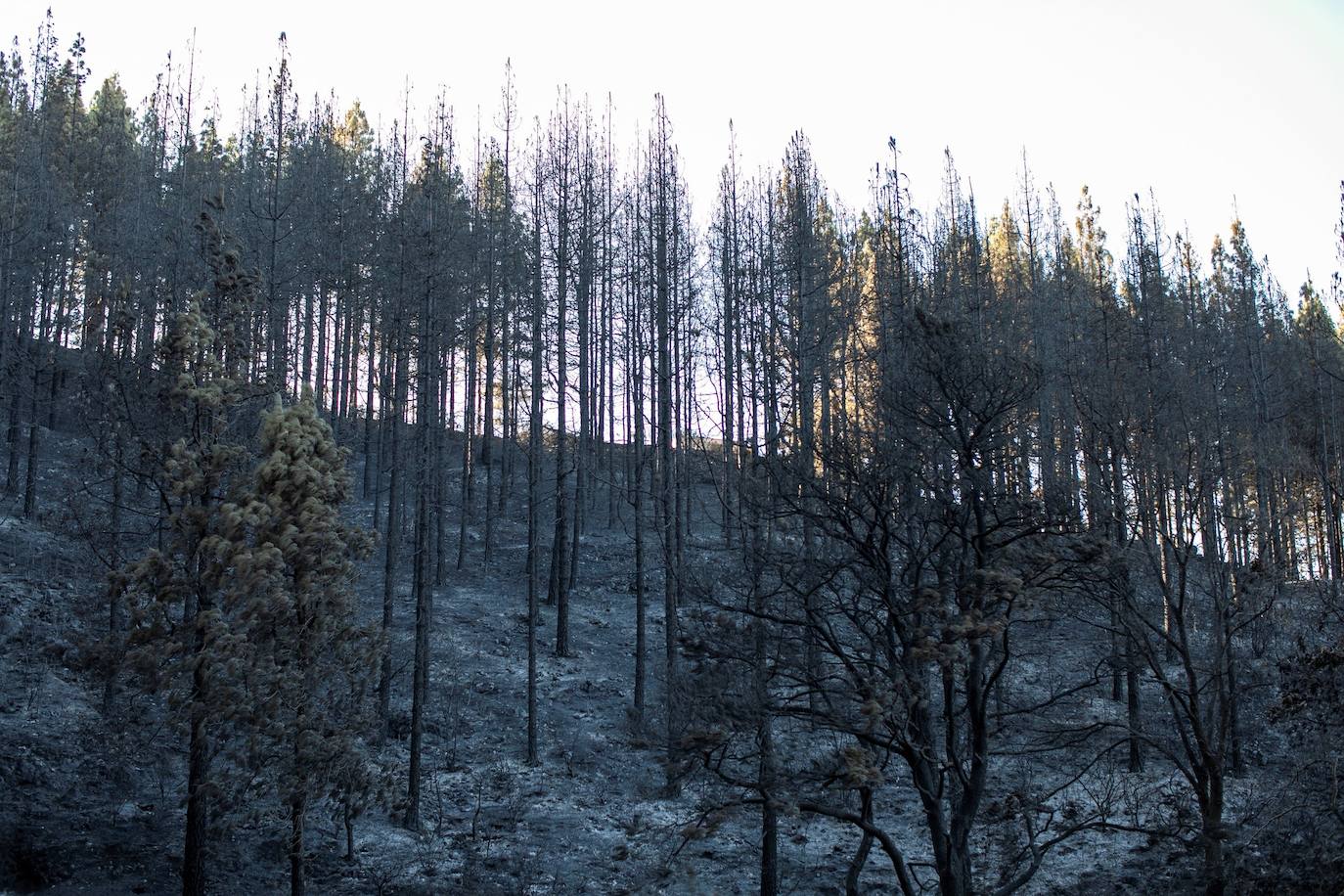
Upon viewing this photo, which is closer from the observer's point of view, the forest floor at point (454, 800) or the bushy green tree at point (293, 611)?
the bushy green tree at point (293, 611)

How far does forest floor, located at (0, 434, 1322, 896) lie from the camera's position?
39.8ft

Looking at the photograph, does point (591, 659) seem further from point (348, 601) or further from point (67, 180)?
point (67, 180)

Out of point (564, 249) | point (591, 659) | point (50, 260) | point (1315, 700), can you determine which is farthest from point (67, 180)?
point (1315, 700)

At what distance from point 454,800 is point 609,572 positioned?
13.3 meters

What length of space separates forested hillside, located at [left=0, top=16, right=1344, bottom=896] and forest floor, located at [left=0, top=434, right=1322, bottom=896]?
0.10 m

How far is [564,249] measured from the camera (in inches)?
893

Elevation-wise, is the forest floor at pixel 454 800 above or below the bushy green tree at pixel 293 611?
below

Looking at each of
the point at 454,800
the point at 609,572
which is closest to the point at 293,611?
the point at 454,800

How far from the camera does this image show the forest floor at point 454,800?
39.8 ft

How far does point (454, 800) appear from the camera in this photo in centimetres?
1590

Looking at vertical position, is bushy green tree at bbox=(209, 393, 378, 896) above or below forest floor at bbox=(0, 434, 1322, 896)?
above

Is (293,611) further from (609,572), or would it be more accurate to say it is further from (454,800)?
(609,572)

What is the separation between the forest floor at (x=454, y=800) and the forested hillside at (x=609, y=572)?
97 mm

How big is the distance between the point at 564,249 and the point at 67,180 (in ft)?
74.9
